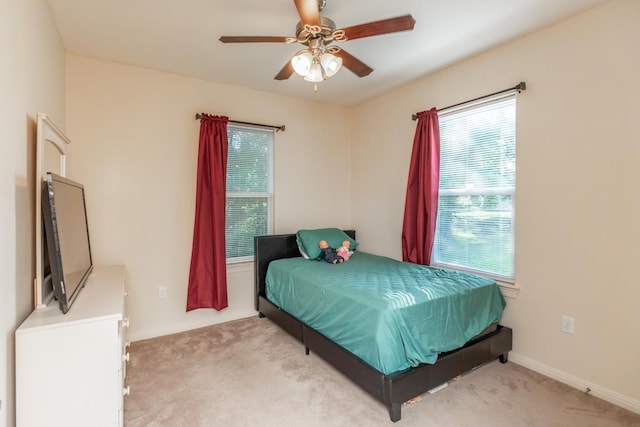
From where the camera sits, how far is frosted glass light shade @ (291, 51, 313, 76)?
1.90m

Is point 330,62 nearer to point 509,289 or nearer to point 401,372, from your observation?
point 401,372

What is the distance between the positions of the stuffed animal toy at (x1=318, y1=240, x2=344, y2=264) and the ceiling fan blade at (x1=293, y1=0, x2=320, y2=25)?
2.14m

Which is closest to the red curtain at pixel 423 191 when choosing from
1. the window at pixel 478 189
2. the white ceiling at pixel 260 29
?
the window at pixel 478 189

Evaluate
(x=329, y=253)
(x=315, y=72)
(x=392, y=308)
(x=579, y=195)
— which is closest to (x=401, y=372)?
(x=392, y=308)

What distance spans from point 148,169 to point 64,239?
1.49 metres

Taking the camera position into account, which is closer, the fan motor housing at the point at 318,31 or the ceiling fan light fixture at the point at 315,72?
the fan motor housing at the point at 318,31

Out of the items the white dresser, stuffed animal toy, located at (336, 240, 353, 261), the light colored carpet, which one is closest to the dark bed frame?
the light colored carpet

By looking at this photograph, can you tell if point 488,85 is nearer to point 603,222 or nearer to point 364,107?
point 603,222

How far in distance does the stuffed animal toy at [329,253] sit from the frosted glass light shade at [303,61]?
1861 mm

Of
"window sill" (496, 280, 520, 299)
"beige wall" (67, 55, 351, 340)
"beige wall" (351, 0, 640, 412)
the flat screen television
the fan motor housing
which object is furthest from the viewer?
"beige wall" (67, 55, 351, 340)

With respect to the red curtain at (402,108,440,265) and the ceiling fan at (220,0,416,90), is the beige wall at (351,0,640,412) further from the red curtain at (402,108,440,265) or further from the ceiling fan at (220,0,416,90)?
the ceiling fan at (220,0,416,90)

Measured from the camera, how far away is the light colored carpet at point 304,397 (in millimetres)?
1847

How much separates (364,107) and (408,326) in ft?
9.96

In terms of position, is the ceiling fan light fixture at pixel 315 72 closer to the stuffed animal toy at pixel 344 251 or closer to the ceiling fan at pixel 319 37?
the ceiling fan at pixel 319 37
